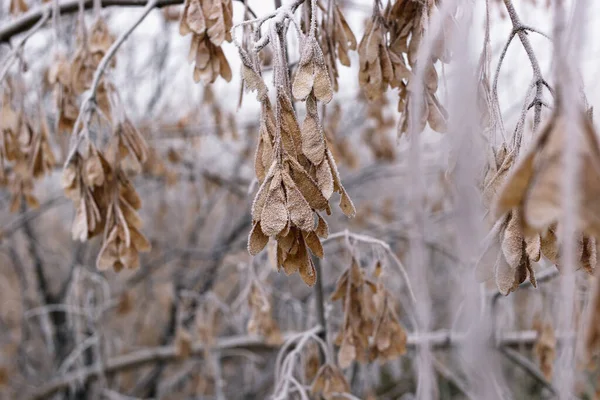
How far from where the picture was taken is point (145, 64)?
3387 millimetres

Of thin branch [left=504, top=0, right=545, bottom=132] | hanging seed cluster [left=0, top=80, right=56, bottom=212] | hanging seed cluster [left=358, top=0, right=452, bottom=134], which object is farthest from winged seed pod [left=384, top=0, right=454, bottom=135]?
hanging seed cluster [left=0, top=80, right=56, bottom=212]

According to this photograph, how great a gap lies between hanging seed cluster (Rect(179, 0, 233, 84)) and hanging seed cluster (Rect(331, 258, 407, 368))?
46 cm

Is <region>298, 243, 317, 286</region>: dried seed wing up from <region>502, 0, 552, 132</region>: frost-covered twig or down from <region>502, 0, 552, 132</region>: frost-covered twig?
down

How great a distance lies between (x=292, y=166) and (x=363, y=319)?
56cm

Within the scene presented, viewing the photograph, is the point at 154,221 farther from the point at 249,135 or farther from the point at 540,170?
the point at 540,170

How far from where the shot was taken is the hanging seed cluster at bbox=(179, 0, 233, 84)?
95 centimetres

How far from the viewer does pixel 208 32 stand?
0.95 metres

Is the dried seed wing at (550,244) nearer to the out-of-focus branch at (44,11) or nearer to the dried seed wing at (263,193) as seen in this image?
the dried seed wing at (263,193)

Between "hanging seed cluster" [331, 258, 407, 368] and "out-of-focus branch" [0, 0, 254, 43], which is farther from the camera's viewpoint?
"out-of-focus branch" [0, 0, 254, 43]

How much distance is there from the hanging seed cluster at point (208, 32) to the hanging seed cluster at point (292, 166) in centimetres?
24

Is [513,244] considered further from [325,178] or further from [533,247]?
[325,178]

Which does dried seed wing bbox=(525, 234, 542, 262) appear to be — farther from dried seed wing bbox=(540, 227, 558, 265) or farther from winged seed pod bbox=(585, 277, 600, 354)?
winged seed pod bbox=(585, 277, 600, 354)

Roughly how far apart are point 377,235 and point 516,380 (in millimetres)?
1697

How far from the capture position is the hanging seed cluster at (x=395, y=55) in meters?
0.95
